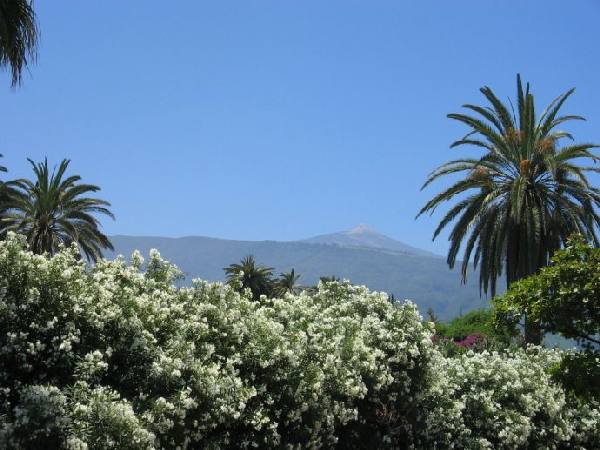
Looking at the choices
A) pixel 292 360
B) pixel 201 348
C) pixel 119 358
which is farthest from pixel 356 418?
pixel 119 358

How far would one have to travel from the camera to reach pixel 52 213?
1388 inches

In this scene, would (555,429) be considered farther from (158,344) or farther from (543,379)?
(158,344)

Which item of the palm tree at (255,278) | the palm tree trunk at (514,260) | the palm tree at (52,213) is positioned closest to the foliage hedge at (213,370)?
the palm tree trunk at (514,260)

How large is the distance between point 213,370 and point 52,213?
2822 cm

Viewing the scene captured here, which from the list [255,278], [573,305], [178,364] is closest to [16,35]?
[178,364]

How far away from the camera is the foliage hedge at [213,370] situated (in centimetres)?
806

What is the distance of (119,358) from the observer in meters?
9.29

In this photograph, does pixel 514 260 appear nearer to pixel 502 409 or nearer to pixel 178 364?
pixel 502 409

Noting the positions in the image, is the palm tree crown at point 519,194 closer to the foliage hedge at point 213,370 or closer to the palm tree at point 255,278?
the foliage hedge at point 213,370

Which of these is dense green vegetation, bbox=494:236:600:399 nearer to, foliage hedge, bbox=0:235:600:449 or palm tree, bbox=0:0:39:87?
foliage hedge, bbox=0:235:600:449

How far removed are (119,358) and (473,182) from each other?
63.2 feet

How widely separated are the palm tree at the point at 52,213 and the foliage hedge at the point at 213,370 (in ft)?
73.4

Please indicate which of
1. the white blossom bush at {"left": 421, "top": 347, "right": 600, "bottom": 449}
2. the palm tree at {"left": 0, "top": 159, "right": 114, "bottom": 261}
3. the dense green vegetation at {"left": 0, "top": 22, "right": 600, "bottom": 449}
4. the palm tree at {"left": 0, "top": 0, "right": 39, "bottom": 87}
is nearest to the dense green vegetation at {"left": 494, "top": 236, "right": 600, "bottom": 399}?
the dense green vegetation at {"left": 0, "top": 22, "right": 600, "bottom": 449}

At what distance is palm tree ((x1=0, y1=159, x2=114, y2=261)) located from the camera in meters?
34.3
